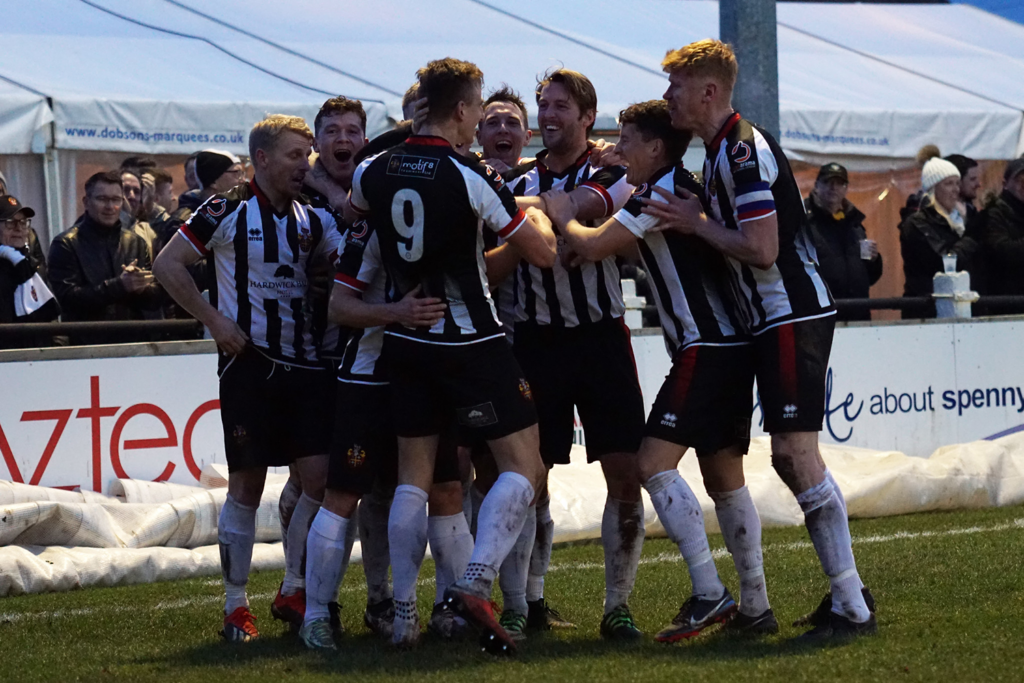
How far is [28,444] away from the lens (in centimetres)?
832

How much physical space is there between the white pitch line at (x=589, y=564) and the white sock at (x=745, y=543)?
1.96 m

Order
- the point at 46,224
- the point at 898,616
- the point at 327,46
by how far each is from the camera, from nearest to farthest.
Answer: the point at 898,616, the point at 46,224, the point at 327,46

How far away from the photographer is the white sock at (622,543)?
5.73 metres

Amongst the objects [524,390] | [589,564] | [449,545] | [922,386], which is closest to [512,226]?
[524,390]

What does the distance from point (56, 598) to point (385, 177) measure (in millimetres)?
3524

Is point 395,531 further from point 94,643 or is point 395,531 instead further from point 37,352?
point 37,352

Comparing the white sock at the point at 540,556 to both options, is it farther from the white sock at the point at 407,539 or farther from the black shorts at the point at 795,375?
the black shorts at the point at 795,375

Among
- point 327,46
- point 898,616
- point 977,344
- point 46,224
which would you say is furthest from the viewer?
point 327,46

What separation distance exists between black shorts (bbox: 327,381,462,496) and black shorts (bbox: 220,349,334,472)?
1.23 feet

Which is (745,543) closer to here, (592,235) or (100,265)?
(592,235)

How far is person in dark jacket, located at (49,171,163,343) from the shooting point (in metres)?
9.33

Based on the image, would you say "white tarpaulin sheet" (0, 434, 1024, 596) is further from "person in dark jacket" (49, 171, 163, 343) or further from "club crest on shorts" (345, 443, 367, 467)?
"club crest on shorts" (345, 443, 367, 467)

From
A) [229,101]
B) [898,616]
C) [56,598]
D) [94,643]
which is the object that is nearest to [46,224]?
[229,101]

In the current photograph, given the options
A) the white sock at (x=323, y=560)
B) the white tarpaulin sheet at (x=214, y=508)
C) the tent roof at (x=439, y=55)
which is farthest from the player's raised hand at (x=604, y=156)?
the tent roof at (x=439, y=55)
